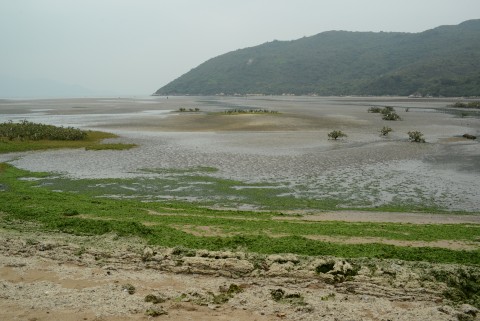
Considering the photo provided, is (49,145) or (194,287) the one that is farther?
(49,145)

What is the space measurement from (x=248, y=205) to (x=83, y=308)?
12.9 m

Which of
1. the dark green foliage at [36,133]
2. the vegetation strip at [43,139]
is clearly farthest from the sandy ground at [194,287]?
the dark green foliage at [36,133]

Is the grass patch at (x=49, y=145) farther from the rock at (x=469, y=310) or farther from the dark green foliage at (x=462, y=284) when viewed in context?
the rock at (x=469, y=310)

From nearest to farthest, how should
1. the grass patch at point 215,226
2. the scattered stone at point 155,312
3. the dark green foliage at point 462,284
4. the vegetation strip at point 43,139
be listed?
the scattered stone at point 155,312, the dark green foliage at point 462,284, the grass patch at point 215,226, the vegetation strip at point 43,139

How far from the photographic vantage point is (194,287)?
34.0 ft

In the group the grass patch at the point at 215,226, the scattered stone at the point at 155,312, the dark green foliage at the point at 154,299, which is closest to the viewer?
the scattered stone at the point at 155,312

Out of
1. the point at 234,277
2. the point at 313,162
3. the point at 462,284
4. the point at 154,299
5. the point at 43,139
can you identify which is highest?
the point at 43,139

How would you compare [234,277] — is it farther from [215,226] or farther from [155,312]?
[215,226]

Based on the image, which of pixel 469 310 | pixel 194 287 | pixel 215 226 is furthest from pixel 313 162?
pixel 469 310

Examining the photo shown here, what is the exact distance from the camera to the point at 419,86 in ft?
582

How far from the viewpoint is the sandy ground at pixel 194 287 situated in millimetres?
8977

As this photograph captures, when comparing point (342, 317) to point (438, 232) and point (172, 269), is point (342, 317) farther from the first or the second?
point (438, 232)

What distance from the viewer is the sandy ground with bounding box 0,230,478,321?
8.98 meters

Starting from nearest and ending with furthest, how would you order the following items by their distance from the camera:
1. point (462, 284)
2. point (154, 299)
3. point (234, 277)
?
point (154, 299), point (462, 284), point (234, 277)
